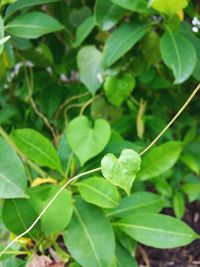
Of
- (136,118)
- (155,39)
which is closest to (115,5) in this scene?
(155,39)

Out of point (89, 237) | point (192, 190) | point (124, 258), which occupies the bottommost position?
point (192, 190)

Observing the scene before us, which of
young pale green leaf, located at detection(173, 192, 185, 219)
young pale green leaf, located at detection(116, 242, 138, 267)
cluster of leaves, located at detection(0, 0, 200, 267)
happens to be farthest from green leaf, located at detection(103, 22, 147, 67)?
young pale green leaf, located at detection(173, 192, 185, 219)

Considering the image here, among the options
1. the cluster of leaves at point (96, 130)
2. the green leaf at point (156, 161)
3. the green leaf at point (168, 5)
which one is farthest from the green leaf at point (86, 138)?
the green leaf at point (168, 5)

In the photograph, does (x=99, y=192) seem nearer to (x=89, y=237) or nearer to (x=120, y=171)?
(x=89, y=237)

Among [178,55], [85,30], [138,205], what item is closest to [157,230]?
[138,205]

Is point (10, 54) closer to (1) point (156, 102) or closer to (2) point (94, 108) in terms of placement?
(2) point (94, 108)

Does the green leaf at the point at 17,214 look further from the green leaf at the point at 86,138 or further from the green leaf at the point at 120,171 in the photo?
the green leaf at the point at 120,171

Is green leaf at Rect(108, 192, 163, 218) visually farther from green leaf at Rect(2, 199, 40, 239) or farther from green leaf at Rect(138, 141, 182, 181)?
green leaf at Rect(2, 199, 40, 239)
